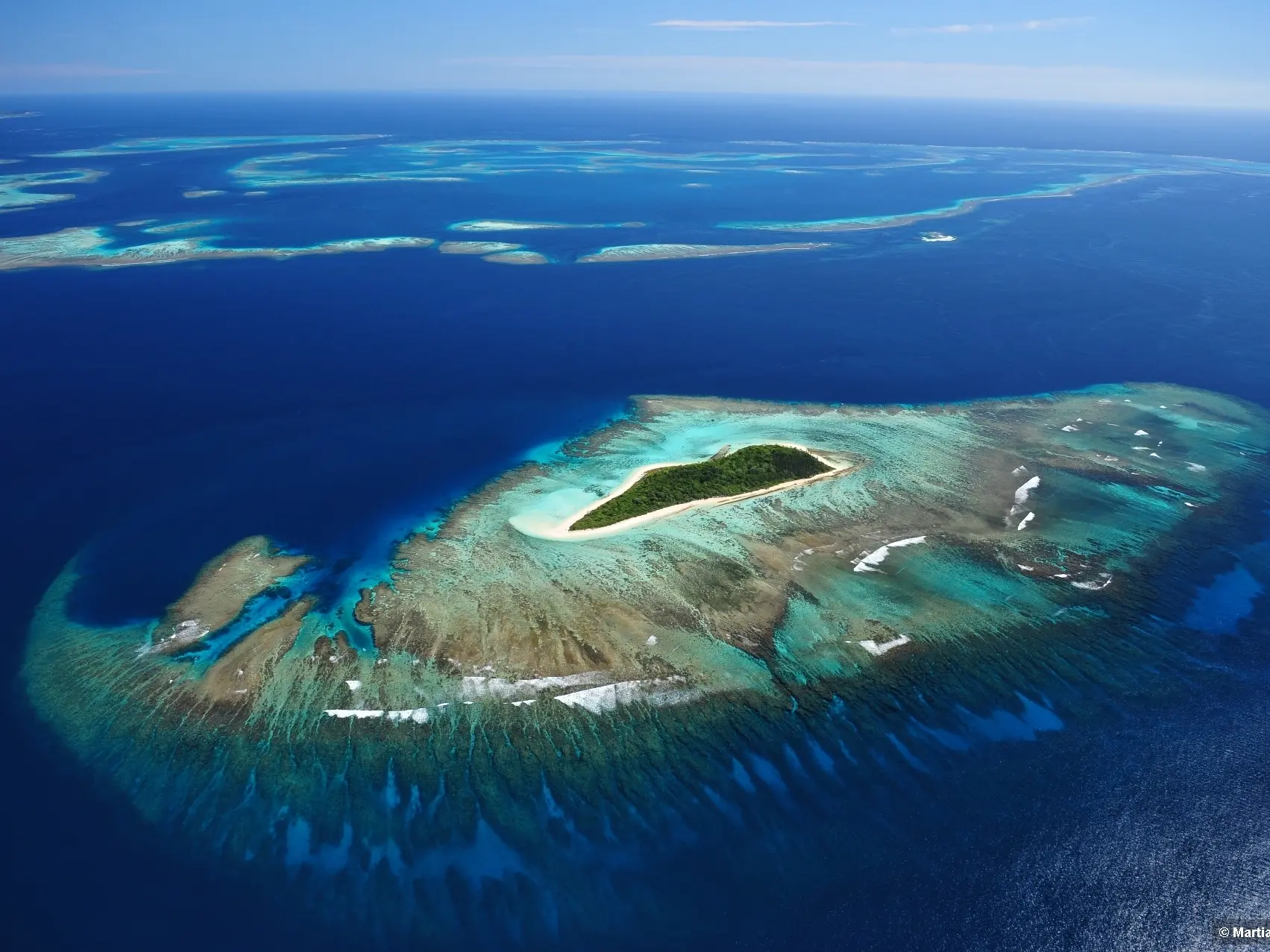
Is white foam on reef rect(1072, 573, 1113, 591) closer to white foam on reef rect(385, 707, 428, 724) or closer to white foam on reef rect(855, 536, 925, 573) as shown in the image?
white foam on reef rect(855, 536, 925, 573)

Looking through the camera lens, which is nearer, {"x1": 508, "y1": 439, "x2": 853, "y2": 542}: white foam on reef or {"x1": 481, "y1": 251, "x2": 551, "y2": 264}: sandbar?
{"x1": 508, "y1": 439, "x2": 853, "y2": 542}: white foam on reef

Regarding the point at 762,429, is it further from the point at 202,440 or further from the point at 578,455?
the point at 202,440

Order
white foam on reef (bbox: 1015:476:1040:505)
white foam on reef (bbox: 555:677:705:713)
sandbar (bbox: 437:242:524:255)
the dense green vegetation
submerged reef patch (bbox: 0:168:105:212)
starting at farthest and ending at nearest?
submerged reef patch (bbox: 0:168:105:212) < sandbar (bbox: 437:242:524:255) < white foam on reef (bbox: 1015:476:1040:505) < the dense green vegetation < white foam on reef (bbox: 555:677:705:713)

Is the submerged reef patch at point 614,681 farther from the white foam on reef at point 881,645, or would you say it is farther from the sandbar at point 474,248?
the sandbar at point 474,248

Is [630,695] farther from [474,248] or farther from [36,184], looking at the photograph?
[36,184]

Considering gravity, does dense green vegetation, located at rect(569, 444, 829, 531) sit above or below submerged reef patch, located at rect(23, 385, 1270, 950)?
above

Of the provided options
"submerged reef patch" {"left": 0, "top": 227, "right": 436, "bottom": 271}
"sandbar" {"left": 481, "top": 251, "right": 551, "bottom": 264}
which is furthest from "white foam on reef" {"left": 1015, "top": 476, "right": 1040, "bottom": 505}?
"submerged reef patch" {"left": 0, "top": 227, "right": 436, "bottom": 271}
